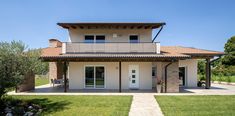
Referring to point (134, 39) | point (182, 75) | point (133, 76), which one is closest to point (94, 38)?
point (134, 39)

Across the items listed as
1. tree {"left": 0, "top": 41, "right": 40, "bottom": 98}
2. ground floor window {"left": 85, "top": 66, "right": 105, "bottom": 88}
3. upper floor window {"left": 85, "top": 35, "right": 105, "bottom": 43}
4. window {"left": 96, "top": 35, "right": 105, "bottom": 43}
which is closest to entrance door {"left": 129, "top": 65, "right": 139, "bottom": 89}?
ground floor window {"left": 85, "top": 66, "right": 105, "bottom": 88}

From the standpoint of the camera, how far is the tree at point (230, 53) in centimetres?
6488

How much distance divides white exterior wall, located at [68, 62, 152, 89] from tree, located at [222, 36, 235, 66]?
51.8 m

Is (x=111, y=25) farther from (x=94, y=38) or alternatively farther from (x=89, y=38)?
(x=89, y=38)

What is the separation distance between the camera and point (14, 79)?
35.5ft

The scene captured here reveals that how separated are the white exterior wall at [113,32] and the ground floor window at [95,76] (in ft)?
10.1

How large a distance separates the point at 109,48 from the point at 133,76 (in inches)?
145

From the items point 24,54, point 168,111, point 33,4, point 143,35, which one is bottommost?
point 168,111

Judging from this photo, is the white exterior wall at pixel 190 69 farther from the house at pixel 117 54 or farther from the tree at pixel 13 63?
the tree at pixel 13 63

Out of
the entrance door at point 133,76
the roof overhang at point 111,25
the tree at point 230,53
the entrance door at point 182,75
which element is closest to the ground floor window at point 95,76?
the entrance door at point 133,76

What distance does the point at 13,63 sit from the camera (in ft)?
36.1

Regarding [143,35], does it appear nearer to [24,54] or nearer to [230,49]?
[24,54]

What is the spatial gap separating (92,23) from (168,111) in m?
11.9

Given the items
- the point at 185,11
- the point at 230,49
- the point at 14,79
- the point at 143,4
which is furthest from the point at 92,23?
the point at 230,49
